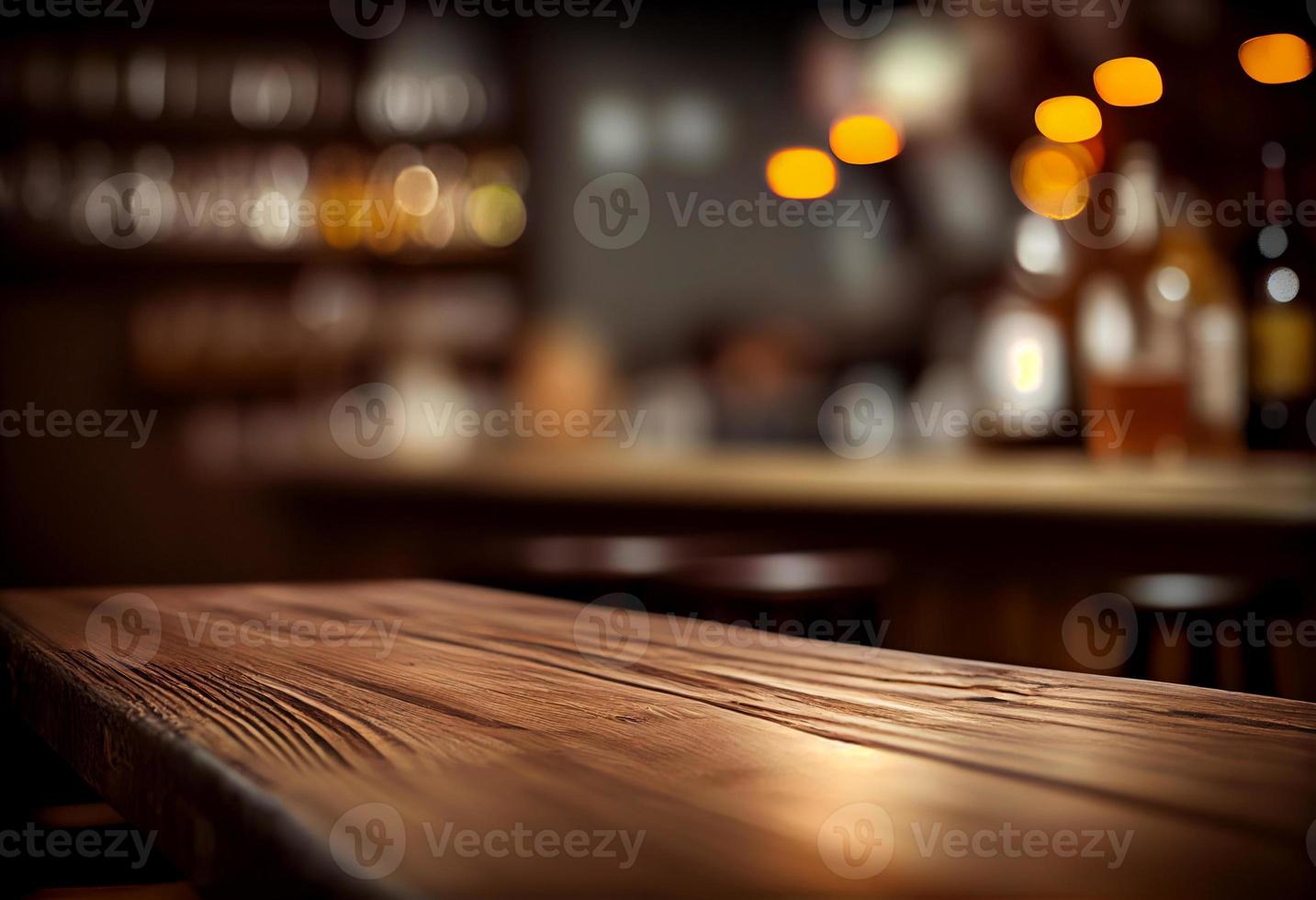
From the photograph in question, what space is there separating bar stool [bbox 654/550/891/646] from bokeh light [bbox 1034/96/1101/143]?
122 cm

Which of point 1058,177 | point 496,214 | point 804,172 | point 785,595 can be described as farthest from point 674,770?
point 496,214

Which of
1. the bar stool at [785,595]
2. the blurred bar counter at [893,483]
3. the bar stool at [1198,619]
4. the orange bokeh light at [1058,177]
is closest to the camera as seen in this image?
the bar stool at [1198,619]

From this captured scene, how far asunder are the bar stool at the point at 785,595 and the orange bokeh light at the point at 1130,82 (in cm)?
113

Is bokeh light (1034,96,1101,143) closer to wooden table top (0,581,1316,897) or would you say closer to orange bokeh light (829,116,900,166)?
orange bokeh light (829,116,900,166)

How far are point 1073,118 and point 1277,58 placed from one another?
39 centimetres

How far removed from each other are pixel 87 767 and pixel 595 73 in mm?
4382

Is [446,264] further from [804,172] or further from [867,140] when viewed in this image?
[867,140]

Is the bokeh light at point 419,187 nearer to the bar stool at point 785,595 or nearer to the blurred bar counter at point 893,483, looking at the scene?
the blurred bar counter at point 893,483

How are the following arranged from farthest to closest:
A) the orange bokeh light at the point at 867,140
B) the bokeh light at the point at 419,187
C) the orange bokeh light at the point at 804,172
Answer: the bokeh light at the point at 419,187
the orange bokeh light at the point at 804,172
the orange bokeh light at the point at 867,140

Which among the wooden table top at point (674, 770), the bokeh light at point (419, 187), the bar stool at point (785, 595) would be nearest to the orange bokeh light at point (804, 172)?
the bokeh light at point (419, 187)

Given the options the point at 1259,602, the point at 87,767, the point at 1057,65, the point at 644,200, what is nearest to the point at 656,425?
the point at 644,200

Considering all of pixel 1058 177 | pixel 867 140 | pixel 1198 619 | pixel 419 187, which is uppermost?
pixel 419 187

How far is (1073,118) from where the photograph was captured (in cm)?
253

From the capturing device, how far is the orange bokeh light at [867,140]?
329 cm
